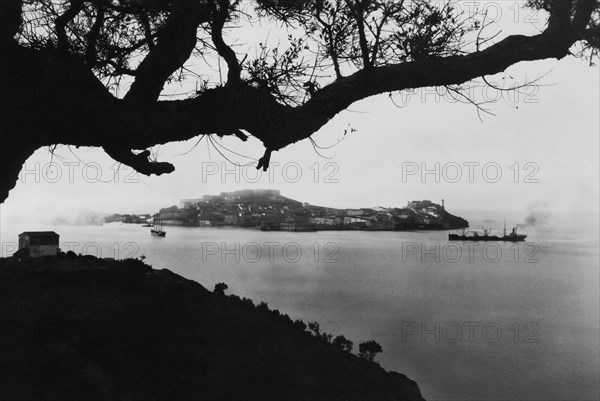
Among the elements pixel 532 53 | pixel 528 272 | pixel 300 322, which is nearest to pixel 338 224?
pixel 300 322

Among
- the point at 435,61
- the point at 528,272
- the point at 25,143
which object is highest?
the point at 435,61

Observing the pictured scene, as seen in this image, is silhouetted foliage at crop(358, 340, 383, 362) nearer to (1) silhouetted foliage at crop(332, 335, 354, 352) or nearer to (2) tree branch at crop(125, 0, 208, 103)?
(1) silhouetted foliage at crop(332, 335, 354, 352)

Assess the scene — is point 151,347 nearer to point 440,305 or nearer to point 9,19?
point 9,19

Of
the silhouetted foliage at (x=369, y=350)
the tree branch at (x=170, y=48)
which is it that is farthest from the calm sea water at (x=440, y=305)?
the tree branch at (x=170, y=48)

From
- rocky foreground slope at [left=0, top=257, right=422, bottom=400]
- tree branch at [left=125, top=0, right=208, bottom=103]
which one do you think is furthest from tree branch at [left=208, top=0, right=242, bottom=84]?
rocky foreground slope at [left=0, top=257, right=422, bottom=400]

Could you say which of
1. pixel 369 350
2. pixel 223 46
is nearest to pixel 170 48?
pixel 223 46

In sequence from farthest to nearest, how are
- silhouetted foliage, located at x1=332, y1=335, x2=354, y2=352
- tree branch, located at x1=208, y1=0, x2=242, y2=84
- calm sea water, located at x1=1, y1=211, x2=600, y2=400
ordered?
1. calm sea water, located at x1=1, y1=211, x2=600, y2=400
2. silhouetted foliage, located at x1=332, y1=335, x2=354, y2=352
3. tree branch, located at x1=208, y1=0, x2=242, y2=84

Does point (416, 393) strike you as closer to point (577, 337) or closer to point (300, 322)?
point (300, 322)
